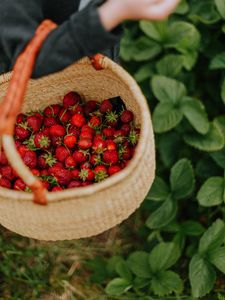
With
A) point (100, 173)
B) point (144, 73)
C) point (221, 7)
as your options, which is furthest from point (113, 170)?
→ point (221, 7)

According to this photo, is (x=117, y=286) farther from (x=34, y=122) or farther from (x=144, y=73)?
(x=144, y=73)

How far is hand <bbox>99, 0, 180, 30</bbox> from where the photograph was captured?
0.90 m

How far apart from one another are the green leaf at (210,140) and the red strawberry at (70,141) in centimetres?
39

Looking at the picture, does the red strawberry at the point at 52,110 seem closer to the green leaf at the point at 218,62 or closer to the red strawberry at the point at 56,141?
the red strawberry at the point at 56,141

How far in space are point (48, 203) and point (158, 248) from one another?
543mm

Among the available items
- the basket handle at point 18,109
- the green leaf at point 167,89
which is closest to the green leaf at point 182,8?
the green leaf at point 167,89

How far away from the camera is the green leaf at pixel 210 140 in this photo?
1.46 meters

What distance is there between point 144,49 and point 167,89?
233 millimetres

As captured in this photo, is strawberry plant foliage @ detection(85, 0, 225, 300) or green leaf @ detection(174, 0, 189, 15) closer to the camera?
strawberry plant foliage @ detection(85, 0, 225, 300)

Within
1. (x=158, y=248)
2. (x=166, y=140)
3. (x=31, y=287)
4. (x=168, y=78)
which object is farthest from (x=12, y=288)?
(x=168, y=78)

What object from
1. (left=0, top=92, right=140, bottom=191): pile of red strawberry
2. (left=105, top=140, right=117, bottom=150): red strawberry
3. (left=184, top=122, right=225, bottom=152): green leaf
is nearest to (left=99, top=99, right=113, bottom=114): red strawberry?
(left=0, top=92, right=140, bottom=191): pile of red strawberry

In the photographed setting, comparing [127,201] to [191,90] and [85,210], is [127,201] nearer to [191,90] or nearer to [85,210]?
[85,210]

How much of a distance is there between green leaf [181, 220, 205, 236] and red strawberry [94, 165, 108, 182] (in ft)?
1.39

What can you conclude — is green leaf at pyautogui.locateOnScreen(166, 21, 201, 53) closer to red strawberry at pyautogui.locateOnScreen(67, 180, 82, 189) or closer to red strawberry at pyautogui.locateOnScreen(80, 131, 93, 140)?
red strawberry at pyautogui.locateOnScreen(80, 131, 93, 140)
